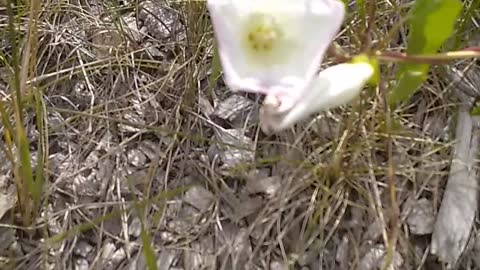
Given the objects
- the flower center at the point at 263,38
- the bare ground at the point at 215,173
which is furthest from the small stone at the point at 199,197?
the flower center at the point at 263,38

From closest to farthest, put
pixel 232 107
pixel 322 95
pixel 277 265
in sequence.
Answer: pixel 322 95 → pixel 277 265 → pixel 232 107

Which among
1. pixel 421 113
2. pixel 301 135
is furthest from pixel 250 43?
pixel 421 113

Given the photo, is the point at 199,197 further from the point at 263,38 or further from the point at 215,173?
the point at 263,38

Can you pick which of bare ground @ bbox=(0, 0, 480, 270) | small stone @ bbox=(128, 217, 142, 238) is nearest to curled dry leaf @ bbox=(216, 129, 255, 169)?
bare ground @ bbox=(0, 0, 480, 270)

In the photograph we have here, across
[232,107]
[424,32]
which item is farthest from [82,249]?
[424,32]

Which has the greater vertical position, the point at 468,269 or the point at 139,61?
the point at 139,61

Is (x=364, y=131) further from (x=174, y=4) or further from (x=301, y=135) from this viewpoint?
(x=174, y=4)
